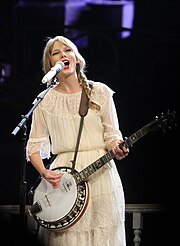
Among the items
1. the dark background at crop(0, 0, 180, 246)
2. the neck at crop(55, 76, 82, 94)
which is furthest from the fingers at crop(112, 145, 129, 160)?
the dark background at crop(0, 0, 180, 246)

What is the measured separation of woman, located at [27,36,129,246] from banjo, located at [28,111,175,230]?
4 cm

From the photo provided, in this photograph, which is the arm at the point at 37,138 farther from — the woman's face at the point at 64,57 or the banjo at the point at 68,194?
the woman's face at the point at 64,57

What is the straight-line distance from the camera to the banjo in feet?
8.02

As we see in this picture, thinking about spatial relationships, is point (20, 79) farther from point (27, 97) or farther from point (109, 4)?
point (109, 4)

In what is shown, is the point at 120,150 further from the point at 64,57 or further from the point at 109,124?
the point at 64,57

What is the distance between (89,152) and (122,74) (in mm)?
1497

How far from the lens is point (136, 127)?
3.79 meters

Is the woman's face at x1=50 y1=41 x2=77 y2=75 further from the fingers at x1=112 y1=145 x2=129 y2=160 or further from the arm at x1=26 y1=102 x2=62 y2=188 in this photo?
the fingers at x1=112 y1=145 x2=129 y2=160

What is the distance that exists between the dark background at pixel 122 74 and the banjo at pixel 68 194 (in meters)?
1.08

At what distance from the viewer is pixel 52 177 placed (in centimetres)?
252

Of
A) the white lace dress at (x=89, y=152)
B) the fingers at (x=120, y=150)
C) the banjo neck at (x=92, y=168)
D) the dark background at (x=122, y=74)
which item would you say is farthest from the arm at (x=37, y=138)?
the dark background at (x=122, y=74)

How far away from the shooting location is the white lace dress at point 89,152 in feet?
8.16

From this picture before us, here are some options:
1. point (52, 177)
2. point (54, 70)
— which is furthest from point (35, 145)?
point (54, 70)

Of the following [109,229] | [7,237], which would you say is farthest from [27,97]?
[7,237]
